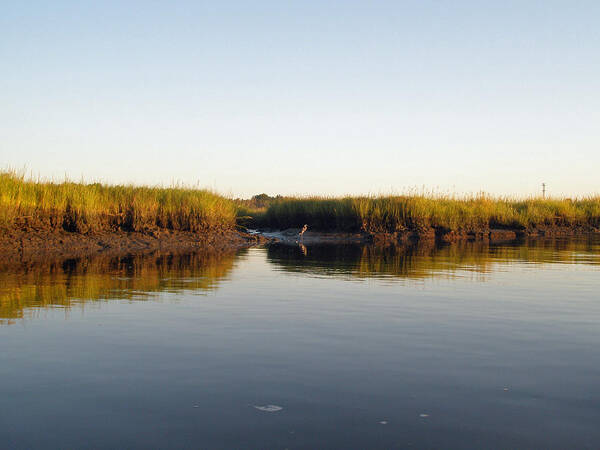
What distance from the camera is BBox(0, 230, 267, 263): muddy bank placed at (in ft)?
47.6

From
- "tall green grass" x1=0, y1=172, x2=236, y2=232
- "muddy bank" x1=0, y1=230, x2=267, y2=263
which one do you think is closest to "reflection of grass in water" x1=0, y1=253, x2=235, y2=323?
"muddy bank" x1=0, y1=230, x2=267, y2=263

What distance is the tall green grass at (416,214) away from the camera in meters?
25.6

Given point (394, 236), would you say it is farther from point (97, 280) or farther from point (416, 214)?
point (97, 280)

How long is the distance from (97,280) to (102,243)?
774 centimetres

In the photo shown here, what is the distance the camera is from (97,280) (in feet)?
30.6

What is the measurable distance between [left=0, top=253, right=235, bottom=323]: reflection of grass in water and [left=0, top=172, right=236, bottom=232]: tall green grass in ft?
12.4

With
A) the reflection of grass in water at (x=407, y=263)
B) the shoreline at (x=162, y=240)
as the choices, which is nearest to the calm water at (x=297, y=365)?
the reflection of grass in water at (x=407, y=263)

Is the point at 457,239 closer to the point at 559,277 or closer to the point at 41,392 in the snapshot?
the point at 559,277

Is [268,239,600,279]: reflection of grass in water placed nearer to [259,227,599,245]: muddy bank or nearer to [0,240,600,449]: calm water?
[0,240,600,449]: calm water

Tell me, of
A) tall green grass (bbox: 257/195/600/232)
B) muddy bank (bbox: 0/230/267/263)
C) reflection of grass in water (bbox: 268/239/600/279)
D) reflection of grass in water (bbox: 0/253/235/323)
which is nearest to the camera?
reflection of grass in water (bbox: 0/253/235/323)

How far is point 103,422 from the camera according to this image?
3.45 meters

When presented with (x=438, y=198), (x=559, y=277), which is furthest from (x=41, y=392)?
(x=438, y=198)

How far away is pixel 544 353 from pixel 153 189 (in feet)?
57.1

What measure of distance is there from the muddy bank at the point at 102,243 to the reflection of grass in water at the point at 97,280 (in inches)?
94.7
